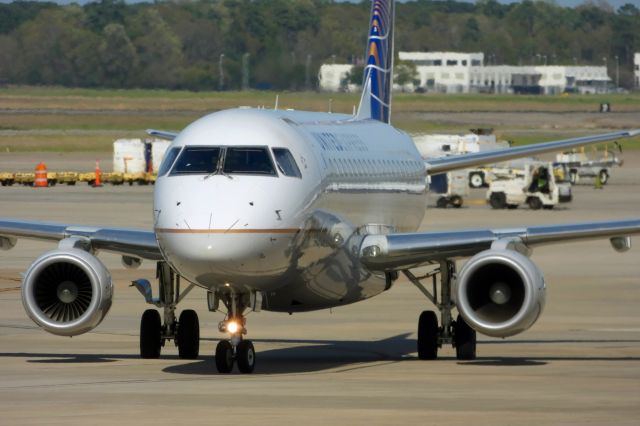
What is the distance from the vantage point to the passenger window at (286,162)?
820 inches

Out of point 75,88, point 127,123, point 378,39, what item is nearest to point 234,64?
point 127,123

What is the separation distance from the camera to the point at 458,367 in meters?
22.5

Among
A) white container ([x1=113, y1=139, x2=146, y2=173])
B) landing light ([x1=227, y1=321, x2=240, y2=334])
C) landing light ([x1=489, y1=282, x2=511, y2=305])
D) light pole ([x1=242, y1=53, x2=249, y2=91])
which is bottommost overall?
landing light ([x1=227, y1=321, x2=240, y2=334])

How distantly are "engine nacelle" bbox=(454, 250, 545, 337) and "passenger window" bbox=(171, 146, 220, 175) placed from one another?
3741mm

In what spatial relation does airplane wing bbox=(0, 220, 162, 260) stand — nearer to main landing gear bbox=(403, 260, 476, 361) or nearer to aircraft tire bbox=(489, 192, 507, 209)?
main landing gear bbox=(403, 260, 476, 361)

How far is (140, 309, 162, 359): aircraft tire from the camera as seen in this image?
23469 millimetres

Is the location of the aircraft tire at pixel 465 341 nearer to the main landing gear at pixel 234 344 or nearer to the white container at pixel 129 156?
the main landing gear at pixel 234 344

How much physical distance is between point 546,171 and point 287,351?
155 feet

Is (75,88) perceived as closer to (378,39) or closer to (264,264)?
(378,39)

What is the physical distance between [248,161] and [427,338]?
4.81 metres

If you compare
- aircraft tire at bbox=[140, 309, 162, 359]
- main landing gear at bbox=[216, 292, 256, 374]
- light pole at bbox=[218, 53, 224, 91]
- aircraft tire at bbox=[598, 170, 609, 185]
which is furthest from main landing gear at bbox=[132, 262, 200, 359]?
light pole at bbox=[218, 53, 224, 91]

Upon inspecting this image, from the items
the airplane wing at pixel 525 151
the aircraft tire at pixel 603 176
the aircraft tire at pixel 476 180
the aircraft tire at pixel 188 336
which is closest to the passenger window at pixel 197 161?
the aircraft tire at pixel 188 336

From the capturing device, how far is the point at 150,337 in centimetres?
2350

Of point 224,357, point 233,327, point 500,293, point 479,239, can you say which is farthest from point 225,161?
point 500,293
